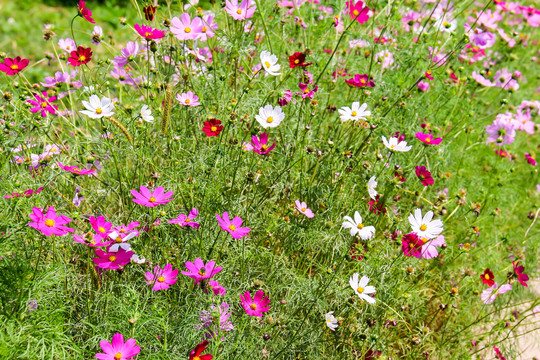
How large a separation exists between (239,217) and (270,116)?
350mm

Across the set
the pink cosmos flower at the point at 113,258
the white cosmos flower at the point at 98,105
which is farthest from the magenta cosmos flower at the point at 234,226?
the white cosmos flower at the point at 98,105

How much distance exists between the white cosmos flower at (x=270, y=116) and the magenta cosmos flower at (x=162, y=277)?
542mm

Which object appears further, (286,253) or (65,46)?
(65,46)

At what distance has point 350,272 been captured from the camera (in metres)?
1.56

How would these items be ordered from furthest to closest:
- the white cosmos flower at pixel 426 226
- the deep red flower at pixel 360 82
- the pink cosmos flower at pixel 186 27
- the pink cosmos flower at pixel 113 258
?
the deep red flower at pixel 360 82 → the pink cosmos flower at pixel 186 27 → the white cosmos flower at pixel 426 226 → the pink cosmos flower at pixel 113 258

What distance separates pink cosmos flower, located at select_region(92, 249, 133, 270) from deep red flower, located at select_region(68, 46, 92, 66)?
661 millimetres

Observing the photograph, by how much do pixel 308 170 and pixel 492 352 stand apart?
1.03 meters

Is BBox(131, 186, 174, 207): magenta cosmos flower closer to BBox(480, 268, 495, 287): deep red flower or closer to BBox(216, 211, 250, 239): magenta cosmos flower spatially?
BBox(216, 211, 250, 239): magenta cosmos flower

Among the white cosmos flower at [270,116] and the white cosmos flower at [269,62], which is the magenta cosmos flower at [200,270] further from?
the white cosmos flower at [269,62]

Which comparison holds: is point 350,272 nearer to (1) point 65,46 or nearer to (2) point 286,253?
(2) point 286,253

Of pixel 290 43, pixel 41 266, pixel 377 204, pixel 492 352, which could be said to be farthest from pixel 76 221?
pixel 492 352

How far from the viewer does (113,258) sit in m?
1.18

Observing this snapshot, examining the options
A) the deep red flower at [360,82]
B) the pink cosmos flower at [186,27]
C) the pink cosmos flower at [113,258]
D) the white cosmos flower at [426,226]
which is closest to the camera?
the pink cosmos flower at [113,258]

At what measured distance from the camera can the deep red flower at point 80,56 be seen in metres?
1.44
